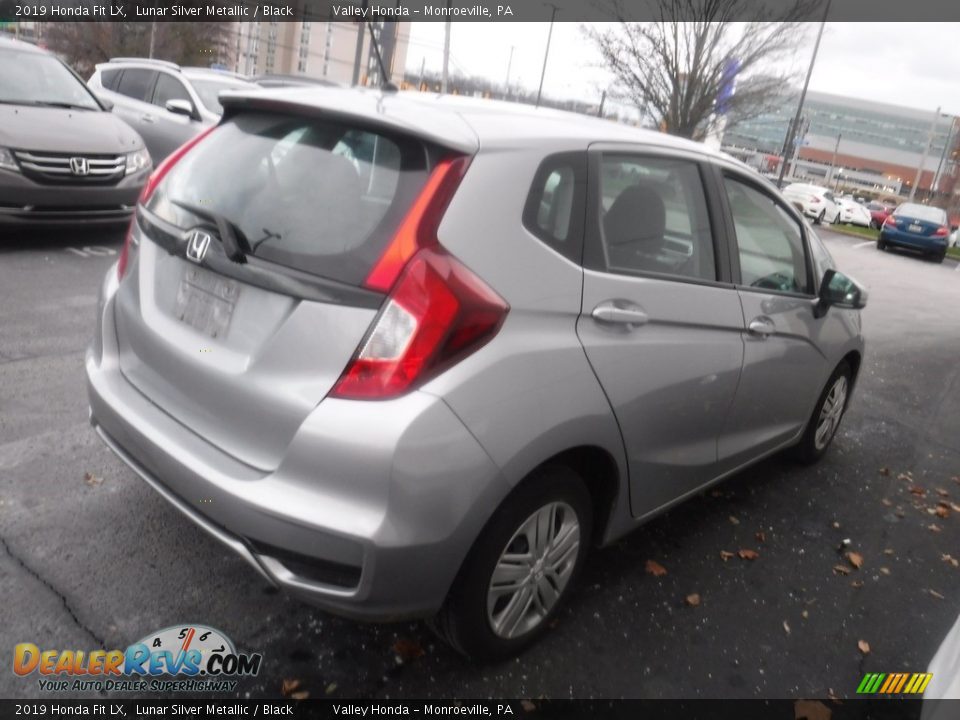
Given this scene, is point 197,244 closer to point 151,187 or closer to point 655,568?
point 151,187

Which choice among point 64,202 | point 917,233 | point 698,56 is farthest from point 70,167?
point 917,233

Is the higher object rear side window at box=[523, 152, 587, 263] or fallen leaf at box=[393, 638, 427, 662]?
rear side window at box=[523, 152, 587, 263]

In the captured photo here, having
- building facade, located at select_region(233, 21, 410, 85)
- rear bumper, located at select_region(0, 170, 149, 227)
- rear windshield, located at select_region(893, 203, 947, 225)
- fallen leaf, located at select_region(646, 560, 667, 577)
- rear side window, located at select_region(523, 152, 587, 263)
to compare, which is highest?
building facade, located at select_region(233, 21, 410, 85)

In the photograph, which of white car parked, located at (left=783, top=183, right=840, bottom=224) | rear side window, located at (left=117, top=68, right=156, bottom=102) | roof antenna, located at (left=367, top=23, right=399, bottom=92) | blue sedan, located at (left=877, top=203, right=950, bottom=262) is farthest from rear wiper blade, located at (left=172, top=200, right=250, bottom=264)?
white car parked, located at (left=783, top=183, right=840, bottom=224)

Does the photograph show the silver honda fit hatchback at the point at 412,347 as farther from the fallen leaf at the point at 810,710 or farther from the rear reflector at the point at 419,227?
the fallen leaf at the point at 810,710

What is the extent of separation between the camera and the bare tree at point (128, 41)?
49812 millimetres

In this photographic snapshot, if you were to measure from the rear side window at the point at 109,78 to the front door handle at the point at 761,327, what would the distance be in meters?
11.3

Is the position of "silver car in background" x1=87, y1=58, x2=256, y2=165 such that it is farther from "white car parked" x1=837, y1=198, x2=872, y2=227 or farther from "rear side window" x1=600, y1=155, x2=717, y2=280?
"white car parked" x1=837, y1=198, x2=872, y2=227

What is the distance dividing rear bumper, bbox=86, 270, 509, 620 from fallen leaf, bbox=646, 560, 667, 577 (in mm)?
1385

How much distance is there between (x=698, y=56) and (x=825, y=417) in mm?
16533

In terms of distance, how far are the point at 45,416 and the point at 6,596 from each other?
151 centimetres

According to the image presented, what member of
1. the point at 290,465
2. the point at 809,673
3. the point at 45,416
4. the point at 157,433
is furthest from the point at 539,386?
the point at 45,416

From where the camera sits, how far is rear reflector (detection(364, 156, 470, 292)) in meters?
2.15

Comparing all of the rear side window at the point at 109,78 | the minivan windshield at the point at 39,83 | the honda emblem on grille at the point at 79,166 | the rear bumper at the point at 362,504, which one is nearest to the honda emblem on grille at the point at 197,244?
the rear bumper at the point at 362,504
